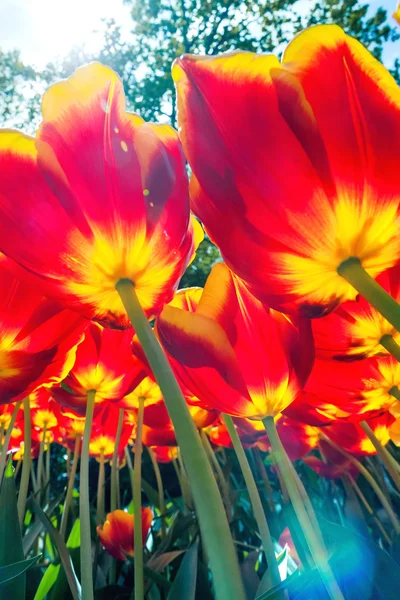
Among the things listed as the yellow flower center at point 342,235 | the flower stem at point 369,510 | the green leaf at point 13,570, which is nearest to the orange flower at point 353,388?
Result: the yellow flower center at point 342,235

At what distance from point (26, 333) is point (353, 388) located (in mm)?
304

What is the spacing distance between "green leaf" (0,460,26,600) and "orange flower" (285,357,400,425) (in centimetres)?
31

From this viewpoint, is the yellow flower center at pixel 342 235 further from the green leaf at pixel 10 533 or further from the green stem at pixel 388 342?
the green leaf at pixel 10 533

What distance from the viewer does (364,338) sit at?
1.41ft

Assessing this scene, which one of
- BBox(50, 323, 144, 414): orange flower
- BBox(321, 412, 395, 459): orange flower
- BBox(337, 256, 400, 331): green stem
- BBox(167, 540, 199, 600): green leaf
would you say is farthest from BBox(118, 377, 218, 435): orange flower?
BBox(337, 256, 400, 331): green stem

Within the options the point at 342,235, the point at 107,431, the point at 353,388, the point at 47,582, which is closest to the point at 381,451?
the point at 353,388

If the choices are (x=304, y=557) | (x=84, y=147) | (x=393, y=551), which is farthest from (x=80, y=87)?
(x=393, y=551)

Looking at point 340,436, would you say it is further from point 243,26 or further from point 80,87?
point 243,26

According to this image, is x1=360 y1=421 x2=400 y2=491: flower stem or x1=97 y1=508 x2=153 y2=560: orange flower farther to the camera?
x1=97 y1=508 x2=153 y2=560: orange flower

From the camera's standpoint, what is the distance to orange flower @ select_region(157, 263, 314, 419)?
0.41m

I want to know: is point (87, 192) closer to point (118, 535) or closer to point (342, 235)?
point (342, 235)

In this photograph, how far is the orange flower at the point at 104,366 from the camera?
24.0 inches

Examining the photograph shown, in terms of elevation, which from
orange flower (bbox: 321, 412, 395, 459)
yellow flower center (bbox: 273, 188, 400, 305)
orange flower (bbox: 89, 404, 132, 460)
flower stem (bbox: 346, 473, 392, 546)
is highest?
orange flower (bbox: 89, 404, 132, 460)

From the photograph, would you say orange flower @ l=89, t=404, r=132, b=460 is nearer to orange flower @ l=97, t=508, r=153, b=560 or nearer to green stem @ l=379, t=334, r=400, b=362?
orange flower @ l=97, t=508, r=153, b=560
